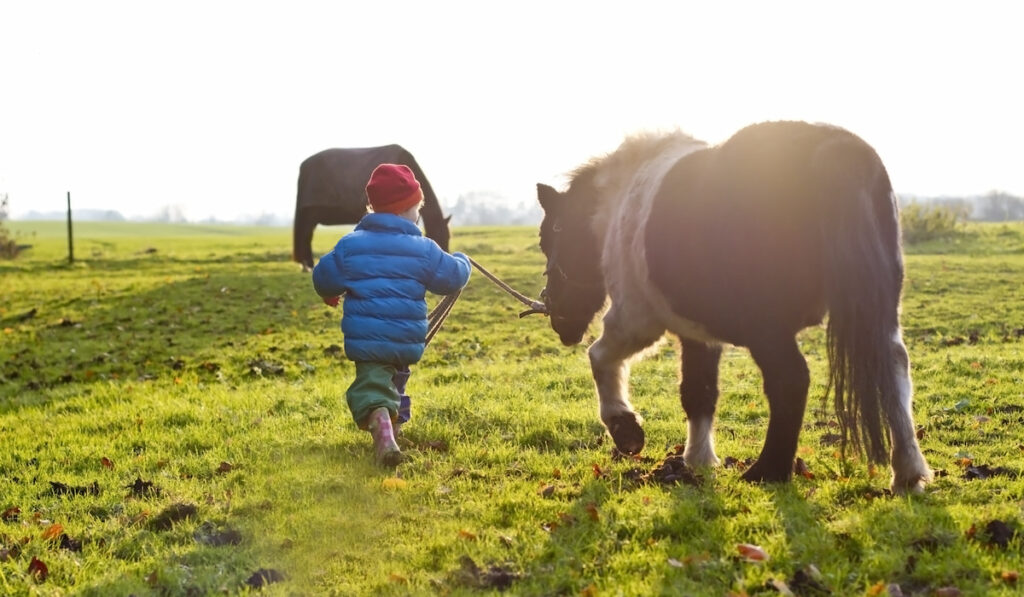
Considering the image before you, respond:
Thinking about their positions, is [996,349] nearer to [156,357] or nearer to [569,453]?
[569,453]

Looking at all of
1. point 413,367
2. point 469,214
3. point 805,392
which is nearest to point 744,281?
point 805,392

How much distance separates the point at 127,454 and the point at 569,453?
347 cm

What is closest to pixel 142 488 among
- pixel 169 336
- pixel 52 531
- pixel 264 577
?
pixel 52 531

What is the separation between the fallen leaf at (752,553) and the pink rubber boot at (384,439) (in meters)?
2.54

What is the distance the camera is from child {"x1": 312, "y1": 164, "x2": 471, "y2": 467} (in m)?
5.69

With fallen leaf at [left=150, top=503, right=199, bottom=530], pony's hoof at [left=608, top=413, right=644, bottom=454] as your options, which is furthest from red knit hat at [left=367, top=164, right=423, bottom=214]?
fallen leaf at [left=150, top=503, right=199, bottom=530]

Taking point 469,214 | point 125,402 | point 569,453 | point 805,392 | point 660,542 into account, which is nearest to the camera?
point 660,542

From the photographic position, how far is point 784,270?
4.59 metres

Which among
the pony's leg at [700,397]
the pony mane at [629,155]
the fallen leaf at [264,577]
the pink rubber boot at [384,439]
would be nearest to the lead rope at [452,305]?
the pink rubber boot at [384,439]

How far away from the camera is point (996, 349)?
35.0 feet

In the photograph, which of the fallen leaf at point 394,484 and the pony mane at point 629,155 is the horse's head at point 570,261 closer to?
the pony mane at point 629,155

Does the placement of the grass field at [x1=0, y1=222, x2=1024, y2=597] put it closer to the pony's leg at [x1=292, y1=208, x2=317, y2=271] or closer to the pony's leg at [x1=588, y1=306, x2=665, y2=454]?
the pony's leg at [x1=588, y1=306, x2=665, y2=454]

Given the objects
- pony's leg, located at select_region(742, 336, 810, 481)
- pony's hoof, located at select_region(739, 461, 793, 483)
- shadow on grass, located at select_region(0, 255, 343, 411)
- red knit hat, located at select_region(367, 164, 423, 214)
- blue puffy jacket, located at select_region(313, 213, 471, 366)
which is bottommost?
Answer: shadow on grass, located at select_region(0, 255, 343, 411)

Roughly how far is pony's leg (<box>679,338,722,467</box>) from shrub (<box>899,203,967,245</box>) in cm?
2831
